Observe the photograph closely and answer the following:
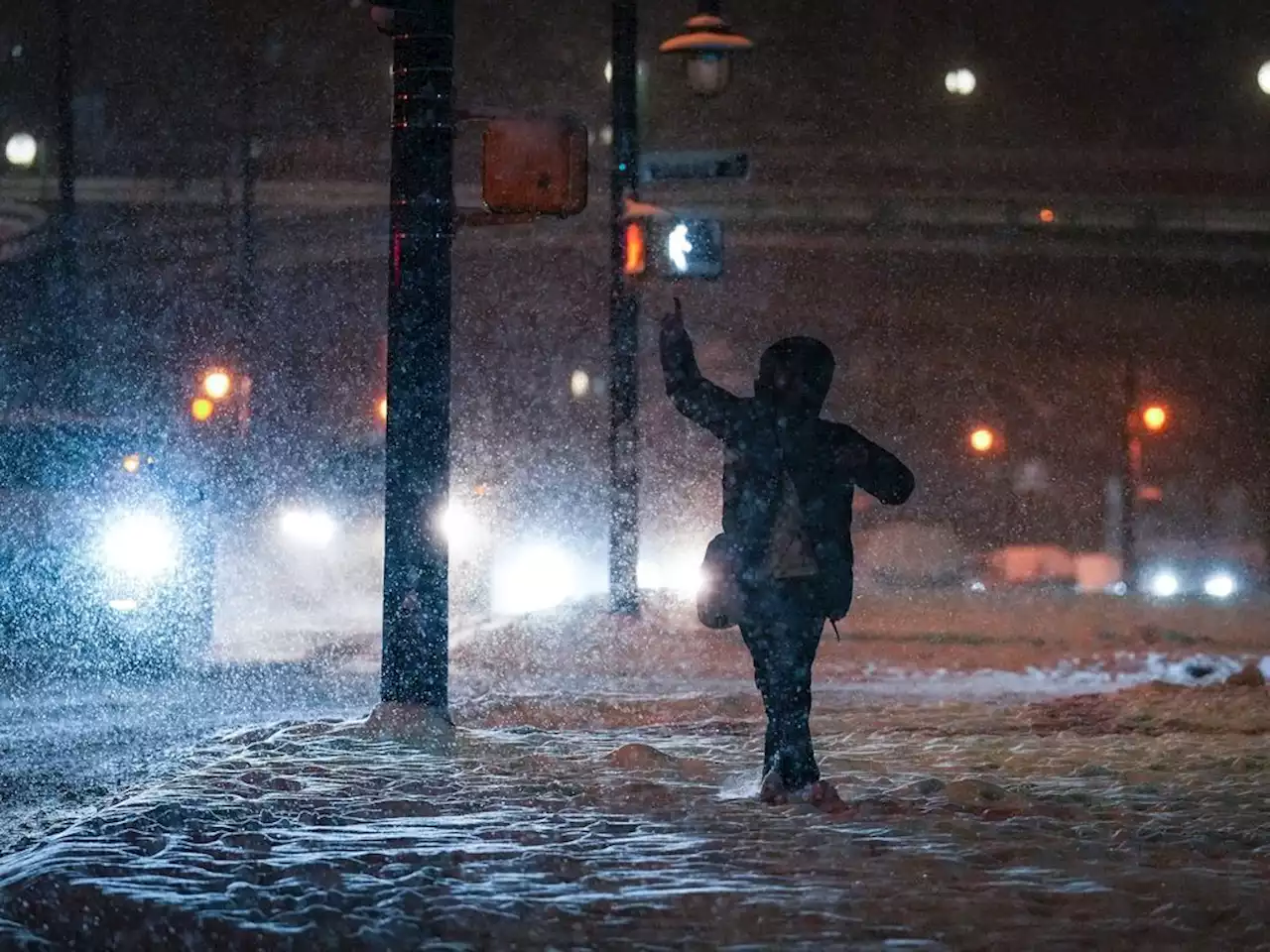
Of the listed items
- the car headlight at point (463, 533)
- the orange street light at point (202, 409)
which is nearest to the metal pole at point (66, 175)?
the car headlight at point (463, 533)

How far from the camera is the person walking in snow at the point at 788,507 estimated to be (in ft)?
25.0

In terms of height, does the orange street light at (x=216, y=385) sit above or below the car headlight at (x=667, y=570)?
above

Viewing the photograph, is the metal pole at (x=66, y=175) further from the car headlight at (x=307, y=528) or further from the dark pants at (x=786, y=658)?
the dark pants at (x=786, y=658)

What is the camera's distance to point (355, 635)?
827 inches

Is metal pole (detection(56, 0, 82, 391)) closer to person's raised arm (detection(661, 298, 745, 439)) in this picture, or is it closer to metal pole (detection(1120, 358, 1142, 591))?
metal pole (detection(1120, 358, 1142, 591))

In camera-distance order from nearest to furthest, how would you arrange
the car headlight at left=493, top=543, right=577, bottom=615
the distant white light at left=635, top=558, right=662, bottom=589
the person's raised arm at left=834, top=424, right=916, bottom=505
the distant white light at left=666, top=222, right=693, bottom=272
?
the person's raised arm at left=834, top=424, right=916, bottom=505
the distant white light at left=666, top=222, right=693, bottom=272
the car headlight at left=493, top=543, right=577, bottom=615
the distant white light at left=635, top=558, right=662, bottom=589

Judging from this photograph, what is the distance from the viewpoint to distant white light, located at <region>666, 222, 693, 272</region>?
17797 mm

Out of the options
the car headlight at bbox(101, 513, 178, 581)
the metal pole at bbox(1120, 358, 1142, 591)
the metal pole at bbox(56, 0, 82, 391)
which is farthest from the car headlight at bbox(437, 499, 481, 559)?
the car headlight at bbox(101, 513, 178, 581)

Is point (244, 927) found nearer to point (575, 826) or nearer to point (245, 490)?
point (575, 826)

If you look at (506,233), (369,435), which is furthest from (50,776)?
(506,233)

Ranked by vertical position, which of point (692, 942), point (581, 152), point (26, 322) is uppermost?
point (26, 322)

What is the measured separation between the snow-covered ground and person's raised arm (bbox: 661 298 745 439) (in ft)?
4.87

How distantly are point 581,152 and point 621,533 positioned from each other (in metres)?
9.82

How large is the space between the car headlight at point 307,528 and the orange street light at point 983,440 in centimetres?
2410
